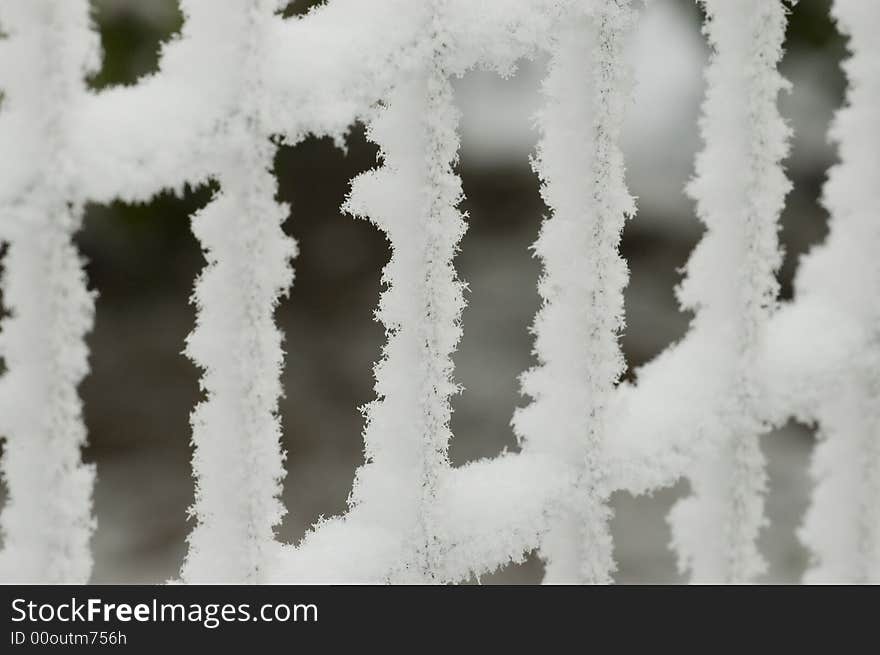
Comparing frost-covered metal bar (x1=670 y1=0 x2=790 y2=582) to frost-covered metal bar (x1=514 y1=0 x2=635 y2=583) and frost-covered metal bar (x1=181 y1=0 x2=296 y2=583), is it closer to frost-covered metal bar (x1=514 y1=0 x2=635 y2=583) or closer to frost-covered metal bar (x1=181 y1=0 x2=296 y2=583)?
frost-covered metal bar (x1=514 y1=0 x2=635 y2=583)

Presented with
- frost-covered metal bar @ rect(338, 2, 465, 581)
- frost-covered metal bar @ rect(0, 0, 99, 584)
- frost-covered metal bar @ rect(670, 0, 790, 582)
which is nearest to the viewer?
frost-covered metal bar @ rect(0, 0, 99, 584)

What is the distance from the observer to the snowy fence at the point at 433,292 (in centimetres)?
43

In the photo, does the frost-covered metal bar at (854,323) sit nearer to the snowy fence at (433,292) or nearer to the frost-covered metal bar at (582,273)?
the snowy fence at (433,292)

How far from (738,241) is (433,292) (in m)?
0.24

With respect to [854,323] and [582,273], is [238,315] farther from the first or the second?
[854,323]

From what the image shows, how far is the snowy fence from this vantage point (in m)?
0.43

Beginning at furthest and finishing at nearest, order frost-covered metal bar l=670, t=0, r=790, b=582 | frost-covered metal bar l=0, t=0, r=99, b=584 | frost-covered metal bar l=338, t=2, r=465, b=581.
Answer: frost-covered metal bar l=670, t=0, r=790, b=582 → frost-covered metal bar l=338, t=2, r=465, b=581 → frost-covered metal bar l=0, t=0, r=99, b=584

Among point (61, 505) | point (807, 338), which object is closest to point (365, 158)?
point (807, 338)

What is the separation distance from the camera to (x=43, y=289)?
42 cm

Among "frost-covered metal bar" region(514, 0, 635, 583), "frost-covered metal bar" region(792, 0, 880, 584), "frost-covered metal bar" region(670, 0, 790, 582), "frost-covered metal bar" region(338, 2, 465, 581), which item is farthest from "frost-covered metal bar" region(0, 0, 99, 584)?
"frost-covered metal bar" region(792, 0, 880, 584)

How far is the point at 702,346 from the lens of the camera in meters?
0.68

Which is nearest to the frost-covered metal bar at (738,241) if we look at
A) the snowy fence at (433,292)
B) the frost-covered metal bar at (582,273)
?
the snowy fence at (433,292)

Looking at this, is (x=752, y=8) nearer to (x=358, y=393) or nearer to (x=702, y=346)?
(x=702, y=346)
